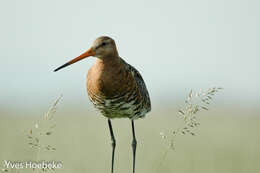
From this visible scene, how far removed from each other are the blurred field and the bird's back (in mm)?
1201

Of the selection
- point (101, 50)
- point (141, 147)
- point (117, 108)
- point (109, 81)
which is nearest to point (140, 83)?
point (117, 108)

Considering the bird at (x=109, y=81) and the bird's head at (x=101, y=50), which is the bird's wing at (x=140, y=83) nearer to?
the bird at (x=109, y=81)

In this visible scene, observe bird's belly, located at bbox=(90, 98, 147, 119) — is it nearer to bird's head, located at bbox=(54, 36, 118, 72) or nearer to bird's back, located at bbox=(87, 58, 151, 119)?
bird's back, located at bbox=(87, 58, 151, 119)

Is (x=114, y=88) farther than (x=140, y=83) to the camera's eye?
No

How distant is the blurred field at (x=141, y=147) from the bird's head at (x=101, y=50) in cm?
148

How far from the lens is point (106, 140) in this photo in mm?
12547

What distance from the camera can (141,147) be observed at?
12.6 meters

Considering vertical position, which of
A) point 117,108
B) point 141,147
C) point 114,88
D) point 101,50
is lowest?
point 141,147

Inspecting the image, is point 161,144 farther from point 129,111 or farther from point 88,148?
point 129,111

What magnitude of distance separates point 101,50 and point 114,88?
548 millimetres

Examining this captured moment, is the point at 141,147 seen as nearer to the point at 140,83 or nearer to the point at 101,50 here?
the point at 140,83

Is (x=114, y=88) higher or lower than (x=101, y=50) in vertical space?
lower

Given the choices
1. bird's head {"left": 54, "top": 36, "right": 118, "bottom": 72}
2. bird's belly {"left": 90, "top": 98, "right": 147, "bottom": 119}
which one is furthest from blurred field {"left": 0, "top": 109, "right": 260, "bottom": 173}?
bird's head {"left": 54, "top": 36, "right": 118, "bottom": 72}

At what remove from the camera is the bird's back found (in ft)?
23.7
